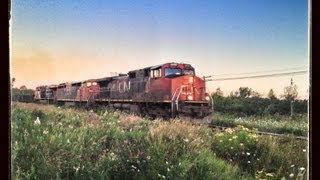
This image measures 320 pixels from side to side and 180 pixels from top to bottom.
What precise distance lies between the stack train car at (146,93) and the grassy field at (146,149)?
0.02 metres

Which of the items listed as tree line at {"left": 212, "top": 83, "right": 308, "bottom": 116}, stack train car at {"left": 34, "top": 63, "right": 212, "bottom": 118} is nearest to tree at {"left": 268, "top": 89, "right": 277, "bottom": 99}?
tree line at {"left": 212, "top": 83, "right": 308, "bottom": 116}

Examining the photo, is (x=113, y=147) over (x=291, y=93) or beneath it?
beneath

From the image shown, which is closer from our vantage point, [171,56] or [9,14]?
[9,14]

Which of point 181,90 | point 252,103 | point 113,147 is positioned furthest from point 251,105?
point 113,147

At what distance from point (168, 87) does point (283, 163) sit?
0.30 meters

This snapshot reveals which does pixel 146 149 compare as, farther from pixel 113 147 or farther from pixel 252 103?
pixel 252 103

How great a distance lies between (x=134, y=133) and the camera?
837mm

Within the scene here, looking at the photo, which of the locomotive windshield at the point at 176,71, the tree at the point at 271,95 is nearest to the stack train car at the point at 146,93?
the locomotive windshield at the point at 176,71

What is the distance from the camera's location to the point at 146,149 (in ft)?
2.75

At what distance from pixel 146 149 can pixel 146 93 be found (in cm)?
12

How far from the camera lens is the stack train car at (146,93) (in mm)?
829

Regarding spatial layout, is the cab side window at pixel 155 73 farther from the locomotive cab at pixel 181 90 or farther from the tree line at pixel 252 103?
the tree line at pixel 252 103
